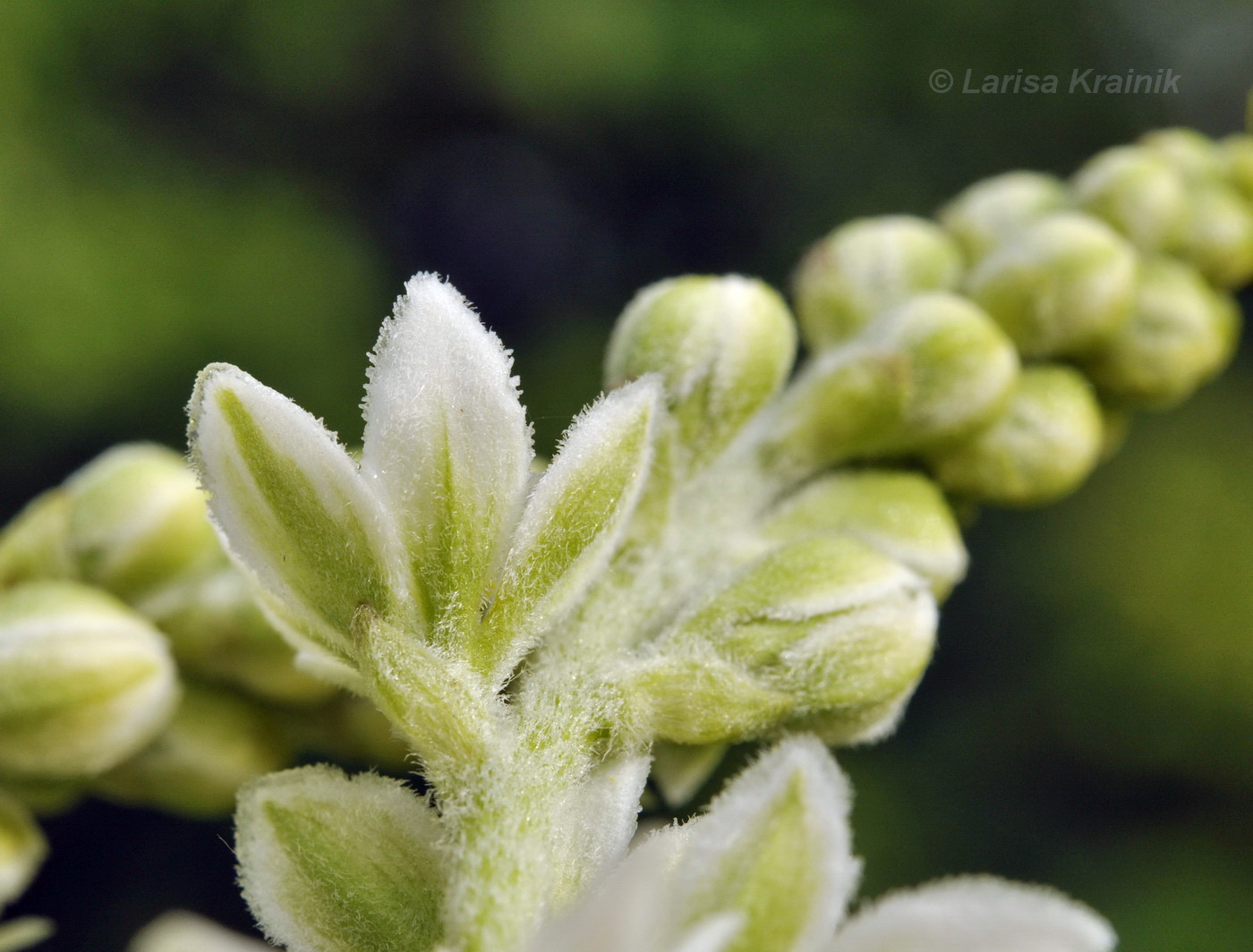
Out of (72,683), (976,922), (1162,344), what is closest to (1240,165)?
(1162,344)

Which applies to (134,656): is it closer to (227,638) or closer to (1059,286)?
(227,638)

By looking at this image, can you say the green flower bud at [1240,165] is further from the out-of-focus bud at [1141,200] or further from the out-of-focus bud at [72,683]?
the out-of-focus bud at [72,683]

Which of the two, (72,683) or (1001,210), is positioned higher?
(1001,210)

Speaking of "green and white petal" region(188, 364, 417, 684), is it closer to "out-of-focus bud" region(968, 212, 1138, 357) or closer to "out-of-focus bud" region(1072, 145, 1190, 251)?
"out-of-focus bud" region(968, 212, 1138, 357)

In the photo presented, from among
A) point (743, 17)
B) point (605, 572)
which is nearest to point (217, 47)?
point (743, 17)

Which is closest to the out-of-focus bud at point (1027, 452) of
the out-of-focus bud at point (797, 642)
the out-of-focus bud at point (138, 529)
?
the out-of-focus bud at point (797, 642)

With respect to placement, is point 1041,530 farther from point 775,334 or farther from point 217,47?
point 775,334
